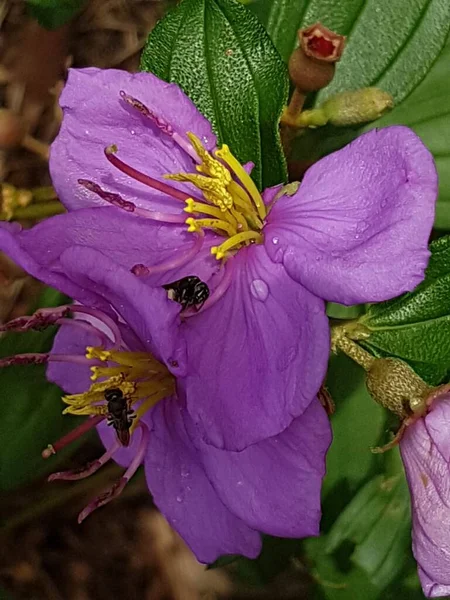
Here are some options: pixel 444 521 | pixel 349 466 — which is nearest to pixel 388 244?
pixel 444 521

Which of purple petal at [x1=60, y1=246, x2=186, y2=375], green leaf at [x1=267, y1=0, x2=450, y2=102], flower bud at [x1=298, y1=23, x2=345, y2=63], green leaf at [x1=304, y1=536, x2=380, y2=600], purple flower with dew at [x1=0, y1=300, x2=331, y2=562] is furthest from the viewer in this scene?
green leaf at [x1=304, y1=536, x2=380, y2=600]

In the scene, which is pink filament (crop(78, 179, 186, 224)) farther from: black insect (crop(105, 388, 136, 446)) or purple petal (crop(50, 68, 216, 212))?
black insect (crop(105, 388, 136, 446))

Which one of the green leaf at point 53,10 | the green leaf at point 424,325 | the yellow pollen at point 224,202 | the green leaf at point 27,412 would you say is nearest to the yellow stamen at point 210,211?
the yellow pollen at point 224,202

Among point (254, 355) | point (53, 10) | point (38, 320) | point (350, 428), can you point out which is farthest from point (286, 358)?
point (53, 10)

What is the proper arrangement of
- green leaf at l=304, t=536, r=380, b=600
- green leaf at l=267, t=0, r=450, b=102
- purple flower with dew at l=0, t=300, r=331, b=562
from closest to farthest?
purple flower with dew at l=0, t=300, r=331, b=562, green leaf at l=267, t=0, r=450, b=102, green leaf at l=304, t=536, r=380, b=600

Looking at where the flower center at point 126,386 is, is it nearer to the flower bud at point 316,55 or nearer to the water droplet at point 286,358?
the water droplet at point 286,358

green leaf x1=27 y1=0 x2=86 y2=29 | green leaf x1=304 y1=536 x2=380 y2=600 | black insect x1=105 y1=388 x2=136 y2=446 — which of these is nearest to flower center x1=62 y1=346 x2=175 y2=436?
black insect x1=105 y1=388 x2=136 y2=446
